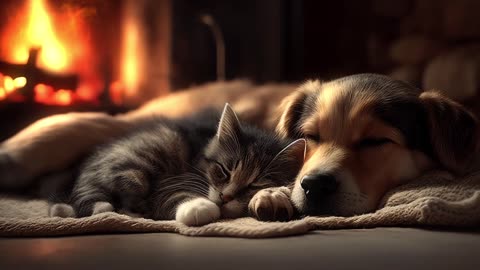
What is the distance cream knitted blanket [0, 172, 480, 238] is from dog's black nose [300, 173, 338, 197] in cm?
12

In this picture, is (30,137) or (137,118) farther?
(137,118)

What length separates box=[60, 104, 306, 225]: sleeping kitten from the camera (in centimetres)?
159

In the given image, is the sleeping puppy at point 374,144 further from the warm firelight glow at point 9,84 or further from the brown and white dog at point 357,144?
the warm firelight glow at point 9,84

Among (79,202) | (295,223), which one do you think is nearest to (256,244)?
(295,223)

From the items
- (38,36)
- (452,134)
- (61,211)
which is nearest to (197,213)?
(61,211)

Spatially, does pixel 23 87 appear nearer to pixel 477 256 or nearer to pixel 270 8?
pixel 270 8

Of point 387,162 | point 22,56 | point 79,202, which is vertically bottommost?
point 79,202

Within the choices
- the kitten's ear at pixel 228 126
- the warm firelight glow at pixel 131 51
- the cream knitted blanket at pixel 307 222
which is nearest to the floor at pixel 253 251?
the cream knitted blanket at pixel 307 222

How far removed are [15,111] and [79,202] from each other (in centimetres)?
128

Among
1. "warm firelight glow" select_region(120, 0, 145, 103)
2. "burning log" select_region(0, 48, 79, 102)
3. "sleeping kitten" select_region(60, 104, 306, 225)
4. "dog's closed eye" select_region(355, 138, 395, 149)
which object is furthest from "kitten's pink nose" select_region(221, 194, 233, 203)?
"warm firelight glow" select_region(120, 0, 145, 103)

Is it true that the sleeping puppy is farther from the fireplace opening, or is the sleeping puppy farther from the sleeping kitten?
the fireplace opening

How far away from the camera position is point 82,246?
1.21 m

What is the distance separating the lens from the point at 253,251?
1.15 m

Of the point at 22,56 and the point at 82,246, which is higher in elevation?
the point at 22,56
